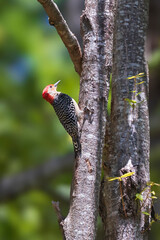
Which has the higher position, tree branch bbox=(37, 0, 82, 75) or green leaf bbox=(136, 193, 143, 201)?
tree branch bbox=(37, 0, 82, 75)

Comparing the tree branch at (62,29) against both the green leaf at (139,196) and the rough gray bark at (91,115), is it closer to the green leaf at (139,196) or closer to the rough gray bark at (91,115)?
the rough gray bark at (91,115)

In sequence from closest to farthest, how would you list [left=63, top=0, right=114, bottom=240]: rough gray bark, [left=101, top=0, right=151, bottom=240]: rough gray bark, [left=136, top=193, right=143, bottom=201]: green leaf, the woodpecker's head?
[left=63, top=0, right=114, bottom=240]: rough gray bark < [left=136, top=193, right=143, bottom=201]: green leaf < [left=101, top=0, right=151, bottom=240]: rough gray bark < the woodpecker's head

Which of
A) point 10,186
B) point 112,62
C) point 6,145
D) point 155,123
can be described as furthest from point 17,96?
point 112,62

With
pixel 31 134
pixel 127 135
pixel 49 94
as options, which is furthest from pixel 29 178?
pixel 127 135

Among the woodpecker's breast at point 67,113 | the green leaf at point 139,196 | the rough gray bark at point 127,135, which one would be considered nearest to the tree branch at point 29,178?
the woodpecker's breast at point 67,113

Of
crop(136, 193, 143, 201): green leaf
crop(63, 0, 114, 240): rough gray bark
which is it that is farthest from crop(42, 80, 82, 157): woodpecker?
crop(136, 193, 143, 201): green leaf

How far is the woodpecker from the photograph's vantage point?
3.44 m

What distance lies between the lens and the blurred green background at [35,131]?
22.9ft

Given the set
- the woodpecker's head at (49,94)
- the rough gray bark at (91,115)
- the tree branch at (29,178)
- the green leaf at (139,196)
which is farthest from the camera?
the tree branch at (29,178)

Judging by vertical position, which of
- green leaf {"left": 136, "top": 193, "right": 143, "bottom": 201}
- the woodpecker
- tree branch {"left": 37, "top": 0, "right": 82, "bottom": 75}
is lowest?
green leaf {"left": 136, "top": 193, "right": 143, "bottom": 201}

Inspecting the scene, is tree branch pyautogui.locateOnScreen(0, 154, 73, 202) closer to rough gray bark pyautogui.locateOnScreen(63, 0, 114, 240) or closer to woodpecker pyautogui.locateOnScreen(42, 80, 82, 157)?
woodpecker pyautogui.locateOnScreen(42, 80, 82, 157)

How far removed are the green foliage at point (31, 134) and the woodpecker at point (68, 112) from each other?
1827 millimetres

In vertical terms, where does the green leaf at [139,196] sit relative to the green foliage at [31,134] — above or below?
below

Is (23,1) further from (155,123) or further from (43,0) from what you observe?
(43,0)
